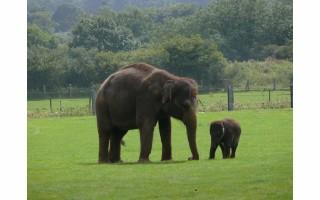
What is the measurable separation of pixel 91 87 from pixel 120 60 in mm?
514

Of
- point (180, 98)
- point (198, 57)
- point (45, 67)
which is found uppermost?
point (198, 57)

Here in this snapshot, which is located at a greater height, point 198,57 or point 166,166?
point 198,57

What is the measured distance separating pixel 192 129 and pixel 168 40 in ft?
4.04

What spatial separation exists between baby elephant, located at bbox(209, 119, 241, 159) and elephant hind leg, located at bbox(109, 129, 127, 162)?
1.23m

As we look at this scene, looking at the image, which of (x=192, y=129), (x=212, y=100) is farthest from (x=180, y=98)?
(x=212, y=100)

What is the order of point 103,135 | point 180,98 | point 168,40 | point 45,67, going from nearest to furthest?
point 45,67 < point 168,40 < point 180,98 < point 103,135

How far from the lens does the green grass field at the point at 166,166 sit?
28031 millimetres

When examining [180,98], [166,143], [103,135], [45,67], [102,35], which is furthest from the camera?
[103,135]

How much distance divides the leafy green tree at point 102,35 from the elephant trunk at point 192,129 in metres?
1.17

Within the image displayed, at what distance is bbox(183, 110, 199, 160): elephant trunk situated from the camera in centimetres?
2945

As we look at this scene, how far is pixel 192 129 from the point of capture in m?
29.5

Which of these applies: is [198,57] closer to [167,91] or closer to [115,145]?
[167,91]

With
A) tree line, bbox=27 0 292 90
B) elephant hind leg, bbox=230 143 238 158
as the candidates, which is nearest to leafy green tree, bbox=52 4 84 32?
tree line, bbox=27 0 292 90

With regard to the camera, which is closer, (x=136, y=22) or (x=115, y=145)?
(x=136, y=22)
